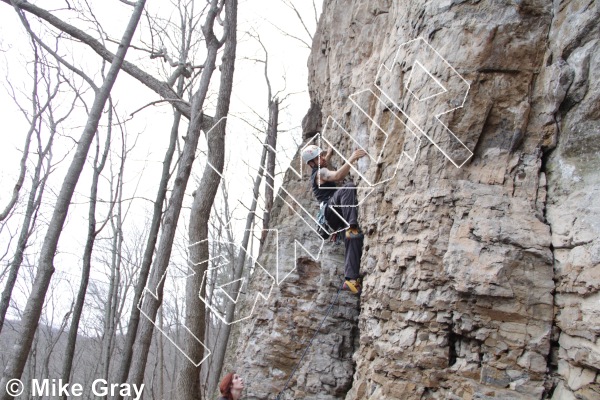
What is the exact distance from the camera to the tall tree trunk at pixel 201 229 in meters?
7.34

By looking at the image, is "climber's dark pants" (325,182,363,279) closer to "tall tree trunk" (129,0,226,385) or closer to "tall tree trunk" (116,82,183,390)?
"tall tree trunk" (129,0,226,385)

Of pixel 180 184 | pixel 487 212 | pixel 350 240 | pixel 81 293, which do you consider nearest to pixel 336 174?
pixel 350 240

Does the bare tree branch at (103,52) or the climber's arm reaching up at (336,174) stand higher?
the bare tree branch at (103,52)

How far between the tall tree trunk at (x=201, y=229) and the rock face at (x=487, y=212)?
99.7 inches

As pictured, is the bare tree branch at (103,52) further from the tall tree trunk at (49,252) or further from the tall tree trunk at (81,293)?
the tall tree trunk at (81,293)

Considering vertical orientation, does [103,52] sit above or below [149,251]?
above

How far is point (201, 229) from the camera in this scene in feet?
25.1

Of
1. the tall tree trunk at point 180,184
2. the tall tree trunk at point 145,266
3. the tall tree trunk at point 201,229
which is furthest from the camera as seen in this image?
the tall tree trunk at point 145,266

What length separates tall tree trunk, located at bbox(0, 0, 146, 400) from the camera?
7098 millimetres

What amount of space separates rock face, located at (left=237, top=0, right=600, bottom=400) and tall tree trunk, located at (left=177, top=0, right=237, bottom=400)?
2.53 meters


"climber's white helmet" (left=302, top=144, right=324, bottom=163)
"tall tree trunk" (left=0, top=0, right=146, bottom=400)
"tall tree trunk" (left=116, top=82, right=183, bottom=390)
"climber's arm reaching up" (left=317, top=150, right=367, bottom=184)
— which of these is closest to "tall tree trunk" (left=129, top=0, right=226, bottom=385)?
"tall tree trunk" (left=116, top=82, right=183, bottom=390)

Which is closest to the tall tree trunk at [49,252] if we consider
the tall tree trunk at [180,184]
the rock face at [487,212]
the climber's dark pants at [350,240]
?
the tall tree trunk at [180,184]

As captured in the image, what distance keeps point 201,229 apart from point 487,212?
446 centimetres

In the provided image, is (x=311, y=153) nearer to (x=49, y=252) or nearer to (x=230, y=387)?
(x=230, y=387)
